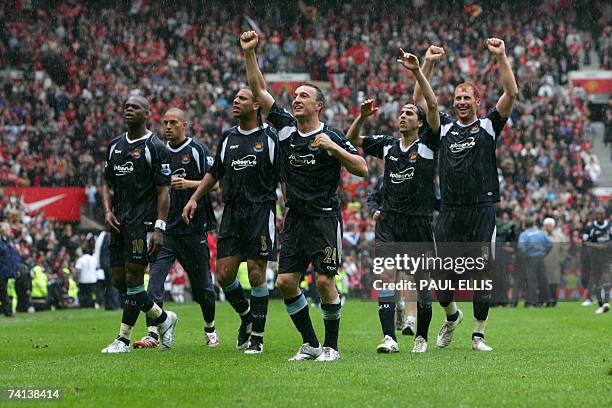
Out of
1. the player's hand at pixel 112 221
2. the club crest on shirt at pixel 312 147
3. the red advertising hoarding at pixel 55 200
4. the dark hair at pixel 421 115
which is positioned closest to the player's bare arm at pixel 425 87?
the dark hair at pixel 421 115

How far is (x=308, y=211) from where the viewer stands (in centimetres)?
1020

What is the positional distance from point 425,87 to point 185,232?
3276mm

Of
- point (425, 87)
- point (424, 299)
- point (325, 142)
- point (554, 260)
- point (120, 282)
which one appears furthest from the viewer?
point (554, 260)

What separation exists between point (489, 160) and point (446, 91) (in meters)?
28.5

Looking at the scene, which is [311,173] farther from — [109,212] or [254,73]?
[109,212]

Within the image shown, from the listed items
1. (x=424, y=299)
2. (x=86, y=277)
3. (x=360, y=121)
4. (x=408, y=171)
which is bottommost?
(x=86, y=277)

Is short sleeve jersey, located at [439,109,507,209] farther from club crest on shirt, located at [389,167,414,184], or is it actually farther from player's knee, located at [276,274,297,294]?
player's knee, located at [276,274,297,294]

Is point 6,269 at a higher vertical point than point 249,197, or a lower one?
lower

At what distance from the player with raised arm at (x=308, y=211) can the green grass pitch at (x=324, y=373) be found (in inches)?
15.8

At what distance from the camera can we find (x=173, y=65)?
138 feet

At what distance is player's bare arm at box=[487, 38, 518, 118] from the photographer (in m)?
11.3

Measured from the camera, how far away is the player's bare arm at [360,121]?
1020 centimetres

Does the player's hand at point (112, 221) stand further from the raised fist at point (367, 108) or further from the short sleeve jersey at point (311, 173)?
the raised fist at point (367, 108)

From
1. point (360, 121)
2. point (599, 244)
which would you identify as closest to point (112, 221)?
point (360, 121)
